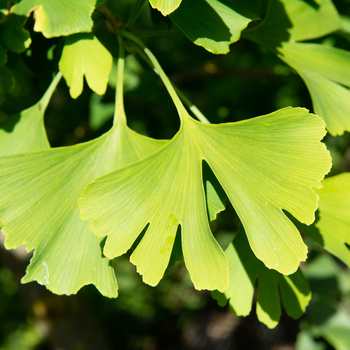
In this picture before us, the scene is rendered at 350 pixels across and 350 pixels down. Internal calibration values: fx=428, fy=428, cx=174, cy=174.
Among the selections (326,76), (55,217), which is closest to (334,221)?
(326,76)

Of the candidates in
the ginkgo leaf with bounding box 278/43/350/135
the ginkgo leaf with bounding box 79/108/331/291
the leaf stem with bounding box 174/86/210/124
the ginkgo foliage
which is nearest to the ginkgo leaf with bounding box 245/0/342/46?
the ginkgo leaf with bounding box 278/43/350/135

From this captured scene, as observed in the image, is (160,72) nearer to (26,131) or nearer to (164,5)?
(164,5)

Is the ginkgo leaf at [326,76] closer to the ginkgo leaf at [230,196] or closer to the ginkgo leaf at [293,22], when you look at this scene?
the ginkgo leaf at [293,22]

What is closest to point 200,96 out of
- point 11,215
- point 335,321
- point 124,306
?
point 335,321

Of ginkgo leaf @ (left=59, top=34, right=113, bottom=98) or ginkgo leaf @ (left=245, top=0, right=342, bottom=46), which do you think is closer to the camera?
ginkgo leaf @ (left=59, top=34, right=113, bottom=98)

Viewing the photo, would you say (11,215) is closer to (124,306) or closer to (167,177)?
(167,177)

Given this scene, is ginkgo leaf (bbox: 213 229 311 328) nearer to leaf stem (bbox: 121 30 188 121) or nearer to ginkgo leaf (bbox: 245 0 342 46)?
leaf stem (bbox: 121 30 188 121)
